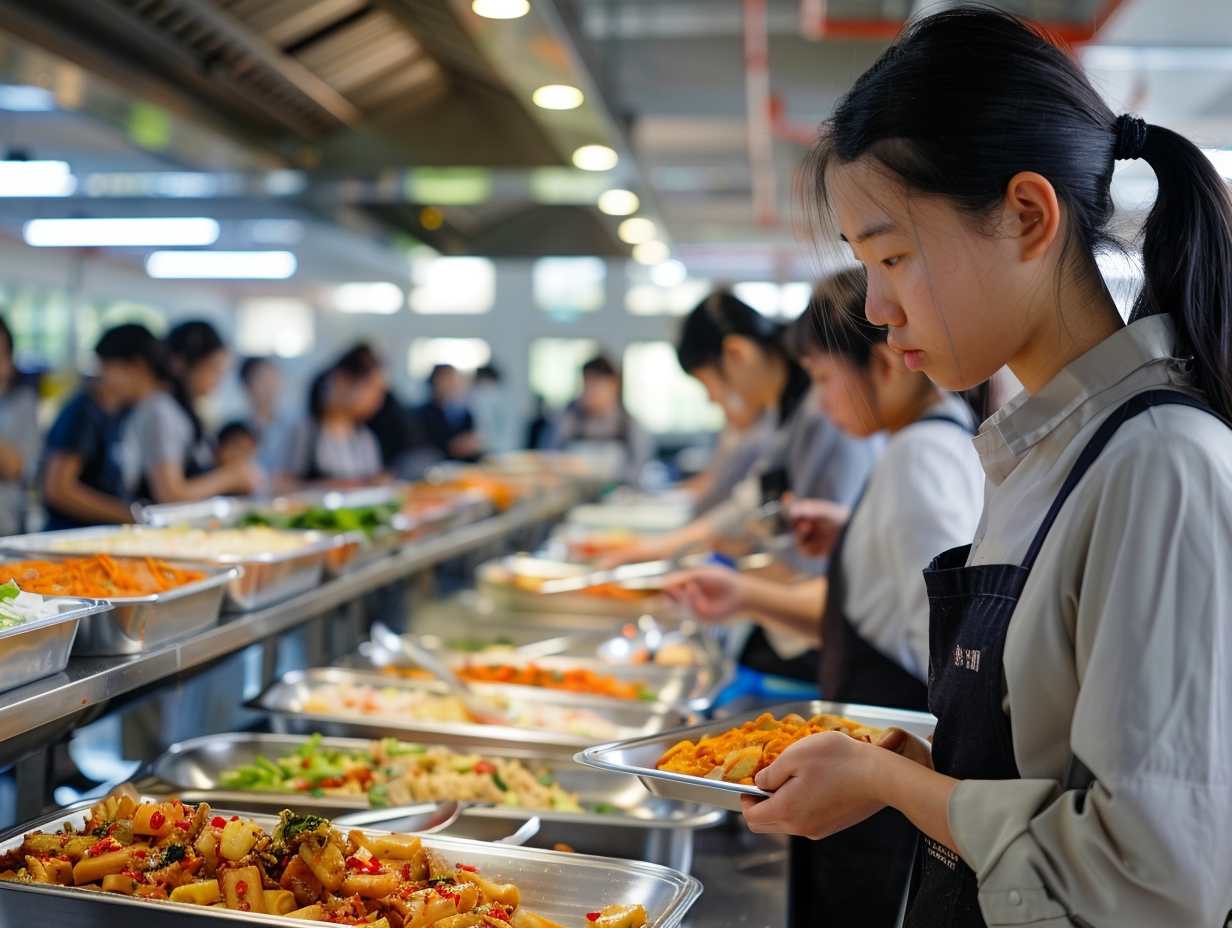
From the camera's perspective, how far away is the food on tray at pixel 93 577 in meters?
1.66

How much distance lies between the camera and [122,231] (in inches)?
227

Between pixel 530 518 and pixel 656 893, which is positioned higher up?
pixel 530 518

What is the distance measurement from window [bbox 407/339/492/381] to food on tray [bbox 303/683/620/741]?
539 inches

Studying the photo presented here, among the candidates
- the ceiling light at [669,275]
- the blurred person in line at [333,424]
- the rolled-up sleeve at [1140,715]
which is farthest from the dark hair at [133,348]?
the ceiling light at [669,275]

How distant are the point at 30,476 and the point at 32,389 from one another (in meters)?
0.42

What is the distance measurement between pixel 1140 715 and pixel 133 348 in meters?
5.06

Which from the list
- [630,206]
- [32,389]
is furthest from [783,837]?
[32,389]

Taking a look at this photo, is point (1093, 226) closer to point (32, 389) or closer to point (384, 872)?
point (384, 872)

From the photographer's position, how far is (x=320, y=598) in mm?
2312

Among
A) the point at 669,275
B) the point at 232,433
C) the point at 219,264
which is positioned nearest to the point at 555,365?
the point at 669,275

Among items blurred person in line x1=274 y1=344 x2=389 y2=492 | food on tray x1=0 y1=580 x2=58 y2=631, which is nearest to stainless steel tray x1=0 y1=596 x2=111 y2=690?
food on tray x1=0 y1=580 x2=58 y2=631

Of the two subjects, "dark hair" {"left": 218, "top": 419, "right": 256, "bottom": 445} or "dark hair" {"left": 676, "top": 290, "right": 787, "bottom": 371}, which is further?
"dark hair" {"left": 218, "top": 419, "right": 256, "bottom": 445}

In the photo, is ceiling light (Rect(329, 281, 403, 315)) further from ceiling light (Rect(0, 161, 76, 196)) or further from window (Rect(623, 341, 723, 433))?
ceiling light (Rect(0, 161, 76, 196))

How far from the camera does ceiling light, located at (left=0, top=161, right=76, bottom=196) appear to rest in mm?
4121
